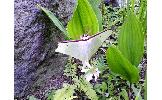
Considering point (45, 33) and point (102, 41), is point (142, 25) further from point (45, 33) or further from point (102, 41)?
point (45, 33)

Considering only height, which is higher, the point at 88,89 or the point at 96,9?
the point at 96,9

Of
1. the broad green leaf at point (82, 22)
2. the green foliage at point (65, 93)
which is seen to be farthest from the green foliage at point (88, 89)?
the broad green leaf at point (82, 22)

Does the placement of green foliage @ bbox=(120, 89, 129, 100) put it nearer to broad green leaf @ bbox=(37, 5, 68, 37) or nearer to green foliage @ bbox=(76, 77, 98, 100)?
green foliage @ bbox=(76, 77, 98, 100)

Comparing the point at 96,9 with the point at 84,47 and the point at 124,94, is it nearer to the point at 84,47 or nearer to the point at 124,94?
the point at 84,47

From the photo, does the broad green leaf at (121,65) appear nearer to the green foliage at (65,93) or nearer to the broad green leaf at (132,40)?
the broad green leaf at (132,40)

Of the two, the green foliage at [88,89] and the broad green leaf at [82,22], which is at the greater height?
the broad green leaf at [82,22]

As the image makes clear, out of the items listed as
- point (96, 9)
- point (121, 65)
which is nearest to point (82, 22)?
point (96, 9)

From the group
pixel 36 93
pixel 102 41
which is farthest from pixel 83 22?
pixel 36 93
